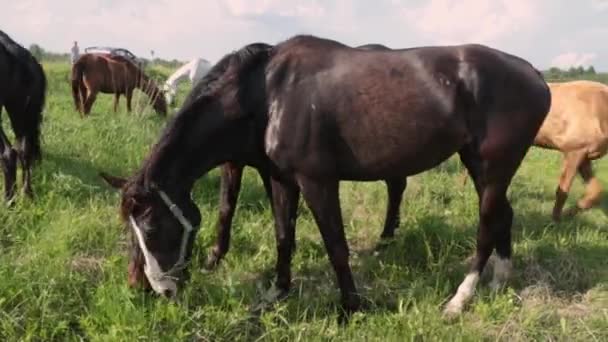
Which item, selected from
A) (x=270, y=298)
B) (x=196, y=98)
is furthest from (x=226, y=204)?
(x=196, y=98)

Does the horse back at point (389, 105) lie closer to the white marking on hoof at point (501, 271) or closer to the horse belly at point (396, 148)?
the horse belly at point (396, 148)

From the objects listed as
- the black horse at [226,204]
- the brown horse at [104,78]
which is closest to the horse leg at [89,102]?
the brown horse at [104,78]

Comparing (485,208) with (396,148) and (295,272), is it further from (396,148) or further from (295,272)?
(295,272)

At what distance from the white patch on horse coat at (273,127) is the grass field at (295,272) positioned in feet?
3.12

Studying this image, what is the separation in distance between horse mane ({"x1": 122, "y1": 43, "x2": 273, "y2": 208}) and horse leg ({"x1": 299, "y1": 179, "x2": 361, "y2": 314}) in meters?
0.82

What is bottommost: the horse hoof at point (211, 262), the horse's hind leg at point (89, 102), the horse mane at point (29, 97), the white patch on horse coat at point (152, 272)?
the horse's hind leg at point (89, 102)

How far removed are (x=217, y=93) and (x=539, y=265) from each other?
115 inches

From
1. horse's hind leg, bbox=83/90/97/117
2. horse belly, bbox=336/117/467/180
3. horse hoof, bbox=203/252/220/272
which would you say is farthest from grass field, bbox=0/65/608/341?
horse's hind leg, bbox=83/90/97/117

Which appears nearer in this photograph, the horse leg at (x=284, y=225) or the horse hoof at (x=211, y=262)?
the horse leg at (x=284, y=225)

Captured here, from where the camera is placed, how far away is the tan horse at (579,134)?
19.4ft

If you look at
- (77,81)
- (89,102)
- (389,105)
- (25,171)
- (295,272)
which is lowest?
(89,102)

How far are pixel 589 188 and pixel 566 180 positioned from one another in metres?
0.48

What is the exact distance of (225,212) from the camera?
456 cm

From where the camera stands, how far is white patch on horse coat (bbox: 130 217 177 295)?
11.3 ft
